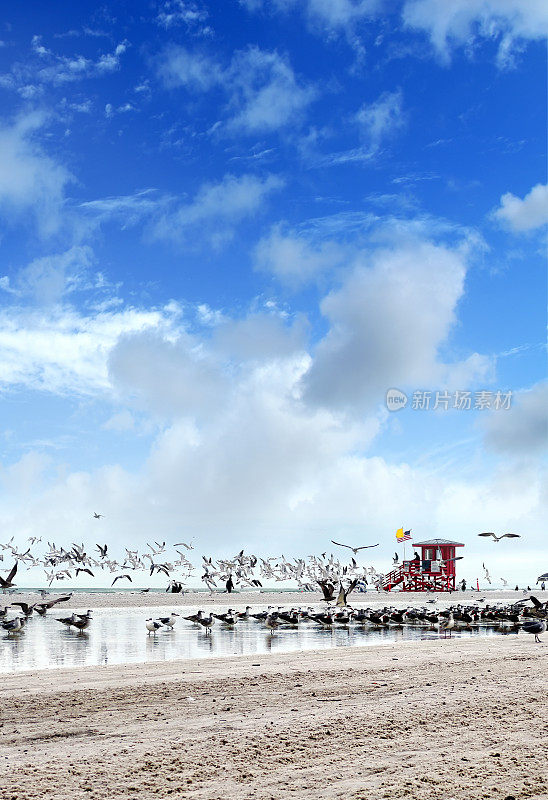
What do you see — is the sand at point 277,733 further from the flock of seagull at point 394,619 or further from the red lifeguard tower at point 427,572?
the red lifeguard tower at point 427,572

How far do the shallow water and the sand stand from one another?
13.8ft

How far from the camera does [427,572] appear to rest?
89.9 metres

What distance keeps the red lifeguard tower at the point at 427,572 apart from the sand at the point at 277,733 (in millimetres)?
74198

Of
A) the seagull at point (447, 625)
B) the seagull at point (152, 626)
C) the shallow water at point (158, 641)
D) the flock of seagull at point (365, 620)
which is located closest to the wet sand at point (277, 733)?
the shallow water at point (158, 641)

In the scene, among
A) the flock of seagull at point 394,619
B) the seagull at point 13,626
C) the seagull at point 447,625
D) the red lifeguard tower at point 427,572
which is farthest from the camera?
the red lifeguard tower at point 427,572

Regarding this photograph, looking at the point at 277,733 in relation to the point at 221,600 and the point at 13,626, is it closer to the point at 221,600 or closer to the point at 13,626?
the point at 13,626

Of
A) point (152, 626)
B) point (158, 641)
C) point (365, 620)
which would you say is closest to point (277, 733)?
point (158, 641)

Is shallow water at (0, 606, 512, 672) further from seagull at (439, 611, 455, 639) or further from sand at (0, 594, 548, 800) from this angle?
sand at (0, 594, 548, 800)

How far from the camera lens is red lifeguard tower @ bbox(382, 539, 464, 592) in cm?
8942

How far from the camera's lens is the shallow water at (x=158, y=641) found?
71.2 ft

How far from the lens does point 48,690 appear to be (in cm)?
1463

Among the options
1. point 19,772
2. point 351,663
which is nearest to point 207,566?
point 351,663

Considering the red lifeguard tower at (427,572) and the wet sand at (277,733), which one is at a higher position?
the wet sand at (277,733)

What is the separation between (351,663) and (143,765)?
10598 mm
